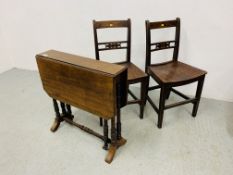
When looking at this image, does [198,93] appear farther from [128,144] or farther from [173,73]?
[128,144]

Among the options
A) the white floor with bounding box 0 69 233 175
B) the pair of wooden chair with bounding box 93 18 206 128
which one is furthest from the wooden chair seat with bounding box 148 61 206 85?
the white floor with bounding box 0 69 233 175

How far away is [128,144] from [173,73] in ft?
2.71

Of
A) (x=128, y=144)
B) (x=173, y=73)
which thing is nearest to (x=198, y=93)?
(x=173, y=73)

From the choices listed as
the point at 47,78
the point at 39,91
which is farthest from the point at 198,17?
the point at 39,91

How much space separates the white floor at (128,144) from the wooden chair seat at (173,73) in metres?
0.54

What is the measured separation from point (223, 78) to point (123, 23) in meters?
1.40

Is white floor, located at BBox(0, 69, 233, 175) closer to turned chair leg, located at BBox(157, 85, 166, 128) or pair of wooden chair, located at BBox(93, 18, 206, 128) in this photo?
turned chair leg, located at BBox(157, 85, 166, 128)

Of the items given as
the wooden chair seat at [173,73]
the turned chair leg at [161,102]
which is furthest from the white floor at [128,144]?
the wooden chair seat at [173,73]

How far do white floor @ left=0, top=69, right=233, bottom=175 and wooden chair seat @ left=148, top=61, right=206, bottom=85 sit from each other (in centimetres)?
54

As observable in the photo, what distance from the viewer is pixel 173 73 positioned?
6.47 ft

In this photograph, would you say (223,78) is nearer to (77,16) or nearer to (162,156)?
(162,156)

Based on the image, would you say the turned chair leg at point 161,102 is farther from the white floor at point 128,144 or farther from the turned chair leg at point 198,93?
the turned chair leg at point 198,93

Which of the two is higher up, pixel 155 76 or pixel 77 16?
pixel 77 16

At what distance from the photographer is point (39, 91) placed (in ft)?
9.14
